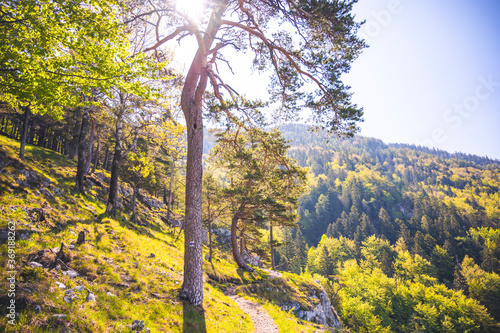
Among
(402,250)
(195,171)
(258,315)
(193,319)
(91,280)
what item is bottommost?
(402,250)

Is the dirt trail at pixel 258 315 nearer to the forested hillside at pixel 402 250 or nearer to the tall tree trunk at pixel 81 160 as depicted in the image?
the tall tree trunk at pixel 81 160

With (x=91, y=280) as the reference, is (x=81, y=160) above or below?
above

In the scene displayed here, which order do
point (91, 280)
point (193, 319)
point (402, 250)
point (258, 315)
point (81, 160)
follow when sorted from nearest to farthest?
point (91, 280) < point (193, 319) < point (258, 315) < point (81, 160) < point (402, 250)

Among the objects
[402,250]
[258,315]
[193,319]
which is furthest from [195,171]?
[402,250]

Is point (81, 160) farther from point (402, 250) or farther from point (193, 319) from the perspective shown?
point (402, 250)

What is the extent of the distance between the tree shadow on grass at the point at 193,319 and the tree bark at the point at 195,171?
271 millimetres

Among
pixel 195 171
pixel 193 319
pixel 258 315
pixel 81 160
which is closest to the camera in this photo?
pixel 193 319

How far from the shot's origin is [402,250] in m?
90.1

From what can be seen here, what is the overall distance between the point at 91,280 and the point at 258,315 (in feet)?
26.8

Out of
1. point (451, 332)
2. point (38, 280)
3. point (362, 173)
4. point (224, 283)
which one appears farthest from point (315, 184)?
point (38, 280)

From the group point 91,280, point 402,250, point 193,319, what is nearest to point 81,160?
point 91,280

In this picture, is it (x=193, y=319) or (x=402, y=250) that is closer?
(x=193, y=319)

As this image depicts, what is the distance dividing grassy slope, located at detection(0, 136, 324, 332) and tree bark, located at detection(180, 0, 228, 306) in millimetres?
760

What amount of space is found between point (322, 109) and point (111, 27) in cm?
821
